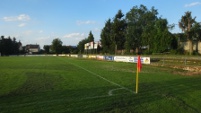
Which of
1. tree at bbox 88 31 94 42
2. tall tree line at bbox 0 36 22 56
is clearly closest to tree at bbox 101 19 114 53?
tree at bbox 88 31 94 42

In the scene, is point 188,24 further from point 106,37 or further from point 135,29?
point 106,37

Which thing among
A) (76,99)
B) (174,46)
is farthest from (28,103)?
(174,46)

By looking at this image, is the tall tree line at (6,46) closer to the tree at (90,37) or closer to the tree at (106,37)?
the tree at (90,37)

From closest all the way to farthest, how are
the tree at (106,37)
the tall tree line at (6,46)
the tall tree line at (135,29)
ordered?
the tall tree line at (135,29)
the tree at (106,37)
the tall tree line at (6,46)

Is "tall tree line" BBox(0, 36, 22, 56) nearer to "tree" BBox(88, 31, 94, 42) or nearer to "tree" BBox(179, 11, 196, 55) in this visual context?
"tree" BBox(88, 31, 94, 42)

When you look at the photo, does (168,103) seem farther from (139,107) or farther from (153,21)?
(153,21)

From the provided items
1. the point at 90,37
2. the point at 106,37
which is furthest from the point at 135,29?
the point at 90,37

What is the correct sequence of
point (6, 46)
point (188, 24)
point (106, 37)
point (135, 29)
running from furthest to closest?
1. point (6, 46)
2. point (106, 37)
3. point (135, 29)
4. point (188, 24)

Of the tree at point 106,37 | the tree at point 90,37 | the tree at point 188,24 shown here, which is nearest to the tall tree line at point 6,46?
the tree at point 90,37

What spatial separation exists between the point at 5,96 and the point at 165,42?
65767mm

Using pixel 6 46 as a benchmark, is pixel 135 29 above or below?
above

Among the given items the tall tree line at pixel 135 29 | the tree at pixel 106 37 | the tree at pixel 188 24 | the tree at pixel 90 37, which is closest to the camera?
the tree at pixel 188 24

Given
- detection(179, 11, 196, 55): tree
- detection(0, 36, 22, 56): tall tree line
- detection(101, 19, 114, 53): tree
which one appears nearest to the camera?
detection(179, 11, 196, 55): tree

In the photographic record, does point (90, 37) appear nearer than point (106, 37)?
No
